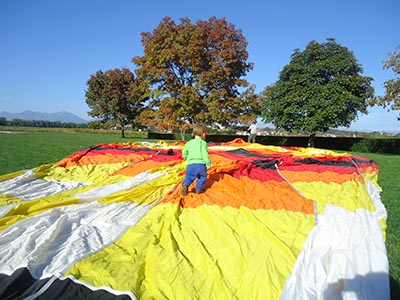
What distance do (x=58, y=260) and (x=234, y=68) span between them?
17902 millimetres

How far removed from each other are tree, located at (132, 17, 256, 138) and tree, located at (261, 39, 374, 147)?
7.97ft

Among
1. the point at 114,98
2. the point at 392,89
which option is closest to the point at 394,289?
the point at 392,89

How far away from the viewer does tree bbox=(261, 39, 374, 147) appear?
16.4 m

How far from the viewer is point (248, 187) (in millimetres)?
4656

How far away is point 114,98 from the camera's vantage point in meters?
30.5

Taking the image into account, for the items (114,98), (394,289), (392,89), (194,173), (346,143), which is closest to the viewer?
(394,289)

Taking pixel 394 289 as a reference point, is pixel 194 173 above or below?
above

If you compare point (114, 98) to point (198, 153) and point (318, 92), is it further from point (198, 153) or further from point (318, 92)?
point (198, 153)

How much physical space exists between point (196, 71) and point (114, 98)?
614 inches

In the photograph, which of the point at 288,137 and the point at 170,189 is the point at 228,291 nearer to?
the point at 170,189

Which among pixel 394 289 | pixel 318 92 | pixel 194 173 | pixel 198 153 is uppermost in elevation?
pixel 318 92

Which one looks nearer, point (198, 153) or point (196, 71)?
point (198, 153)

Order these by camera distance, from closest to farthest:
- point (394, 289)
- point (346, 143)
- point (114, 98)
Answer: point (394, 289), point (346, 143), point (114, 98)

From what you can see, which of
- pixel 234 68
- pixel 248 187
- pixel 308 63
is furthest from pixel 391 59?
pixel 248 187
